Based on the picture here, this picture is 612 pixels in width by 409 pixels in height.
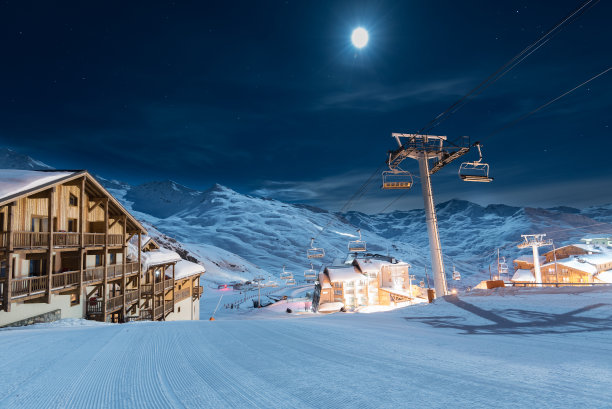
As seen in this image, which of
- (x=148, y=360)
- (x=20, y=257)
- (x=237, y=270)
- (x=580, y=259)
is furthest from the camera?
(x=237, y=270)

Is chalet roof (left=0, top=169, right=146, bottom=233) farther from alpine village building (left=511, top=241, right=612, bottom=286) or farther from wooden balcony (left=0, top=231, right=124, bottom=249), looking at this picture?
alpine village building (left=511, top=241, right=612, bottom=286)

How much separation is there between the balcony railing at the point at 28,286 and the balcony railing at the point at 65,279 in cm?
60

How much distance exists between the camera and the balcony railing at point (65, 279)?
1572 centimetres

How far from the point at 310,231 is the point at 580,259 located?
14279 cm

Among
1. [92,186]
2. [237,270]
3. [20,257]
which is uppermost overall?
[92,186]

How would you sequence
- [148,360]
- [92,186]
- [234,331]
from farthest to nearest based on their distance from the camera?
[92,186] < [234,331] < [148,360]

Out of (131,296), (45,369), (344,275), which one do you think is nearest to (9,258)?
(45,369)

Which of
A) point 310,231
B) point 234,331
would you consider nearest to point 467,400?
point 234,331

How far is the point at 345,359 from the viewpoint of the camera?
4.63m

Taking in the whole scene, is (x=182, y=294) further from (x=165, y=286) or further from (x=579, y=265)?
(x=579, y=265)

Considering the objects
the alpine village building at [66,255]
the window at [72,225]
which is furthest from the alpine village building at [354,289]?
the window at [72,225]

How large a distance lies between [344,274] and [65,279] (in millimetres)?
34936

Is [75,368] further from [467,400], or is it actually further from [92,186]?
[92,186]

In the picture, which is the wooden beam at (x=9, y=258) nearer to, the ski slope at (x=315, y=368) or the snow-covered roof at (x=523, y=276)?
the ski slope at (x=315, y=368)
